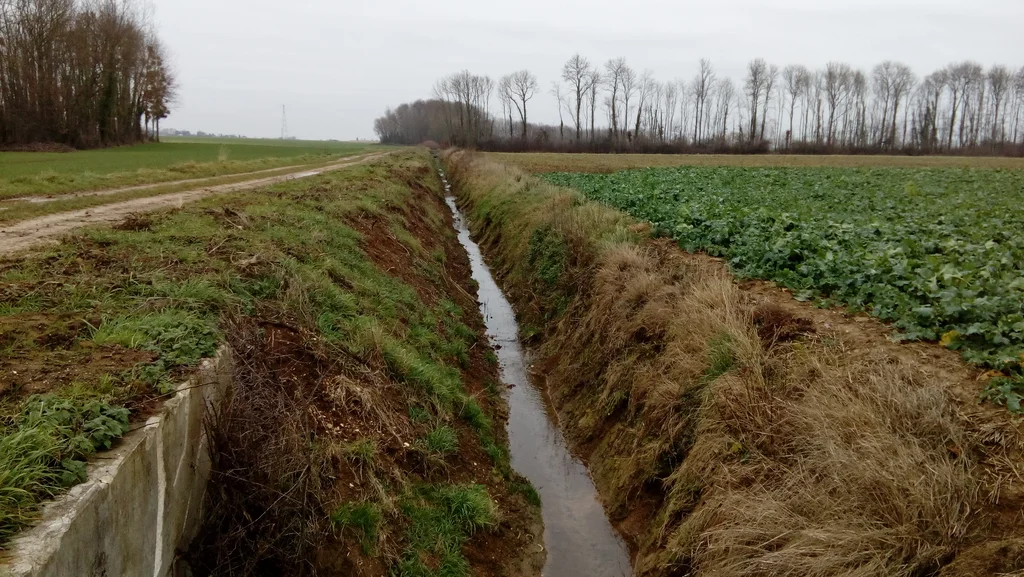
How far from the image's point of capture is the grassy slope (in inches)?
159

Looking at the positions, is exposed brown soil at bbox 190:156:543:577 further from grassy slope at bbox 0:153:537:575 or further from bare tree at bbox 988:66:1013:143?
bare tree at bbox 988:66:1013:143

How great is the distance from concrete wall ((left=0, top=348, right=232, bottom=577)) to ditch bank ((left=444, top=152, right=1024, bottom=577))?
12.8 feet

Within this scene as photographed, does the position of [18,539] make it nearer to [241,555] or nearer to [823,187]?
[241,555]

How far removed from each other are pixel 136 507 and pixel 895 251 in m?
8.53

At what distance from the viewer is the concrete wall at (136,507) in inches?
107

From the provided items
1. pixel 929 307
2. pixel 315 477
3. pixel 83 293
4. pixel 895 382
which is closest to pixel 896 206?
pixel 929 307

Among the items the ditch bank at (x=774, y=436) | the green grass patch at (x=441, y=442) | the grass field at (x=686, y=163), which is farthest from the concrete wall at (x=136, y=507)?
the grass field at (x=686, y=163)

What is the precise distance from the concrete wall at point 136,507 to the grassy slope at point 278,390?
136 millimetres

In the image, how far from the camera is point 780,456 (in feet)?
16.3

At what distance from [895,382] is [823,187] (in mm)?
18675

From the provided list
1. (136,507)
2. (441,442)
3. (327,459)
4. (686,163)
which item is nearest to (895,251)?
(441,442)

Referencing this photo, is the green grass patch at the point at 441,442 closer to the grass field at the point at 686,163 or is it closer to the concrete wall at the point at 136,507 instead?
the concrete wall at the point at 136,507

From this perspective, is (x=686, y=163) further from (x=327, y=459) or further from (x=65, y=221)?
(x=327, y=459)

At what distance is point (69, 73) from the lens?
4869 cm
